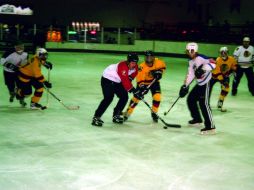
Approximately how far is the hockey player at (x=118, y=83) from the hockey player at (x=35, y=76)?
1.44 meters

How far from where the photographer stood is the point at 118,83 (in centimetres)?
663

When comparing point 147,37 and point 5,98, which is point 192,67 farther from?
point 147,37

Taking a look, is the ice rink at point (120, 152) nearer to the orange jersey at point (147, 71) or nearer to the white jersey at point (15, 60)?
the orange jersey at point (147, 71)

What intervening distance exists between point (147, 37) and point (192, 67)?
64.0 feet

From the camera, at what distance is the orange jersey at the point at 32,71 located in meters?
7.55

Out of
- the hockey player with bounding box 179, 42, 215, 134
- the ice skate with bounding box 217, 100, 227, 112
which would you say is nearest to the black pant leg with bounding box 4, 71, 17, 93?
the hockey player with bounding box 179, 42, 215, 134

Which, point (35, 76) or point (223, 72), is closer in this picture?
point (35, 76)

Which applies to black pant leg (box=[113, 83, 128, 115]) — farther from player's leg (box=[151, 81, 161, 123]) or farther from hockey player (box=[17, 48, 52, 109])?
hockey player (box=[17, 48, 52, 109])

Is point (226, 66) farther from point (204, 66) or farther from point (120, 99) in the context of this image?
point (120, 99)

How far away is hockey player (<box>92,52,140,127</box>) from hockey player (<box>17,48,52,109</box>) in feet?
4.72

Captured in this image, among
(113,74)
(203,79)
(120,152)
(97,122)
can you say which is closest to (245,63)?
(203,79)

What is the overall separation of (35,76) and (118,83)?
1.73 meters

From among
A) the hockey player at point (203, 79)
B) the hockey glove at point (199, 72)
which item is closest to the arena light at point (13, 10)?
the hockey player at point (203, 79)

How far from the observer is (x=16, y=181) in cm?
405
